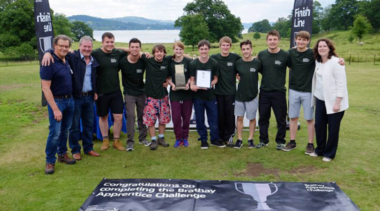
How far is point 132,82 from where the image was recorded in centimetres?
564

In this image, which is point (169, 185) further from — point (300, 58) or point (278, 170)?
point (300, 58)

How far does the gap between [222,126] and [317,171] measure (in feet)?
6.33

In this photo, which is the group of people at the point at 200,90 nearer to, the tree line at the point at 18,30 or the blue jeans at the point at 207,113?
the blue jeans at the point at 207,113

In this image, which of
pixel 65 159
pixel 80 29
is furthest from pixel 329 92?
pixel 80 29

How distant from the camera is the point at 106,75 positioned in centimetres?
539

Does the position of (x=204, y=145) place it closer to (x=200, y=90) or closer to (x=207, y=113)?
(x=207, y=113)

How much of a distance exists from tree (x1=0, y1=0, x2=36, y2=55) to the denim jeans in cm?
4023

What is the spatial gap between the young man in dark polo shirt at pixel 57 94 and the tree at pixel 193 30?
52976mm

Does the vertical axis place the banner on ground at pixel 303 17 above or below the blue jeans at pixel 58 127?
above

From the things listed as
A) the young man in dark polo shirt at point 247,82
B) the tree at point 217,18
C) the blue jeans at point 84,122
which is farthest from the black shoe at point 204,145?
the tree at point 217,18

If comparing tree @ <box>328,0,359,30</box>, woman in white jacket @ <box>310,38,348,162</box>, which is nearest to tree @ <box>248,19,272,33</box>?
tree @ <box>328,0,359,30</box>

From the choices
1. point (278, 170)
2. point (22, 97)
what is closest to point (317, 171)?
point (278, 170)

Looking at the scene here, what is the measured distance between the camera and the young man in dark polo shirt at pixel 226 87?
18.2 ft

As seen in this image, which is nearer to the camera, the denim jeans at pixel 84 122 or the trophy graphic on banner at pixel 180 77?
the denim jeans at pixel 84 122
